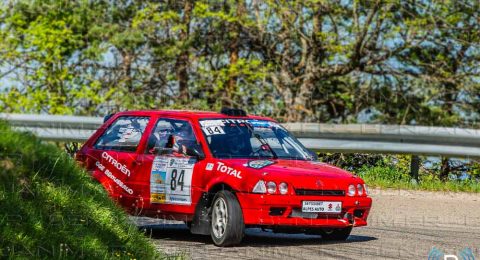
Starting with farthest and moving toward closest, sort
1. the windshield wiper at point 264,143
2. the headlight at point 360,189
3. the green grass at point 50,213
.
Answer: the windshield wiper at point 264,143 < the headlight at point 360,189 < the green grass at point 50,213

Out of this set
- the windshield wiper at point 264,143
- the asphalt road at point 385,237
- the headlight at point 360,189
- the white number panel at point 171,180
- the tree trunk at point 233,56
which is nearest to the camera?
the asphalt road at point 385,237

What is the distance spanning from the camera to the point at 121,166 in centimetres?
1095

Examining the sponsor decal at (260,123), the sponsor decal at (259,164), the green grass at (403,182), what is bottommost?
the green grass at (403,182)

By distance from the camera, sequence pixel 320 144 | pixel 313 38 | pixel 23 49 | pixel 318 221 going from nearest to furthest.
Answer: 1. pixel 318 221
2. pixel 320 144
3. pixel 313 38
4. pixel 23 49

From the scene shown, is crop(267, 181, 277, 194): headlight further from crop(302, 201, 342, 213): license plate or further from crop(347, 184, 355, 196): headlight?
crop(347, 184, 355, 196): headlight

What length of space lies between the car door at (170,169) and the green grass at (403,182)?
403cm

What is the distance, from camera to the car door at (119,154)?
10.8m

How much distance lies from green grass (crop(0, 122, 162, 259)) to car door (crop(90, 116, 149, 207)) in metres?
3.22

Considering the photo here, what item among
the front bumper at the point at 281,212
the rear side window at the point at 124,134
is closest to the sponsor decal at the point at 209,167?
the front bumper at the point at 281,212

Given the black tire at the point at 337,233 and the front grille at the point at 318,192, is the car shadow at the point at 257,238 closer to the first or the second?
the black tire at the point at 337,233

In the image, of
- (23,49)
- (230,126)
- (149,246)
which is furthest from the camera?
(23,49)

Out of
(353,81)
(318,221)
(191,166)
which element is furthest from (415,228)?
(353,81)

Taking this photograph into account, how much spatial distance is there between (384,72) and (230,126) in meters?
13.6

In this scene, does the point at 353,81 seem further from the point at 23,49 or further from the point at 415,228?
the point at 415,228
